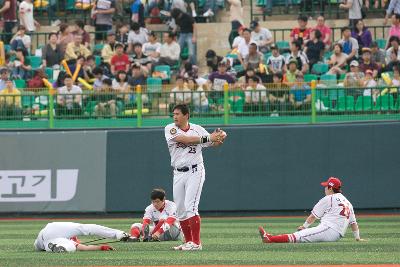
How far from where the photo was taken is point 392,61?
2433 centimetres

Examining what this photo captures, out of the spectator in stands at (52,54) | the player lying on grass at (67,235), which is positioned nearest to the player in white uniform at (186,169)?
the player lying on grass at (67,235)

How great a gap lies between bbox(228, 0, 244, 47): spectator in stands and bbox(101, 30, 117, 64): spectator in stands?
9.14 ft

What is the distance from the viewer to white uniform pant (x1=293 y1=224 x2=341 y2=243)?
15.8 metres

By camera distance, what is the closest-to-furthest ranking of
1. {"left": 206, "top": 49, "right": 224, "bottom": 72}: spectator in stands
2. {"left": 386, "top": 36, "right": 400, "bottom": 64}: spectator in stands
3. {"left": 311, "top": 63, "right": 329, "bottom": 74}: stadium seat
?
1. {"left": 386, "top": 36, "right": 400, "bottom": 64}: spectator in stands
2. {"left": 311, "top": 63, "right": 329, "bottom": 74}: stadium seat
3. {"left": 206, "top": 49, "right": 224, "bottom": 72}: spectator in stands

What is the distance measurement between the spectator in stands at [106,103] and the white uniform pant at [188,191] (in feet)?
28.5

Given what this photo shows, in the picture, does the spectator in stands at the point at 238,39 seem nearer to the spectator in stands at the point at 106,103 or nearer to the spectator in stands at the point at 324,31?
the spectator in stands at the point at 324,31

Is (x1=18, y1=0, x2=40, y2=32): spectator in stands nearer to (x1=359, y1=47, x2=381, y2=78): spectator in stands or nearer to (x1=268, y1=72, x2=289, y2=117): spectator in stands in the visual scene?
(x1=268, y1=72, x2=289, y2=117): spectator in stands

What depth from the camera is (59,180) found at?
23562 millimetres

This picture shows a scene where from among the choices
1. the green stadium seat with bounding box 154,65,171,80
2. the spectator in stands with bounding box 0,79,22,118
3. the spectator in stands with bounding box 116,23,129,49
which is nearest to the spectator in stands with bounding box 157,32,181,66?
the green stadium seat with bounding box 154,65,171,80

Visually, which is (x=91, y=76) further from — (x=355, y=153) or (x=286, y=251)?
(x=286, y=251)

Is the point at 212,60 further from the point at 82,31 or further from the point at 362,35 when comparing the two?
the point at 82,31

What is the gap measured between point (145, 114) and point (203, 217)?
2.38 meters

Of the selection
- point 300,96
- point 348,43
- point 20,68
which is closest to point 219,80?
point 300,96

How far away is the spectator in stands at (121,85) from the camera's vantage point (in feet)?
76.2
